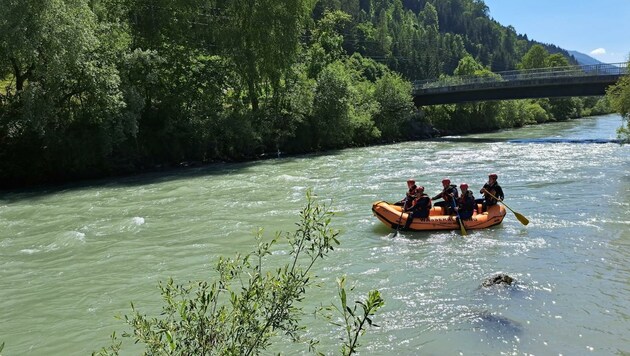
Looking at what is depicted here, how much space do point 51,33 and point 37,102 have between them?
3060 mm

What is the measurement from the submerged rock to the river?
14 centimetres

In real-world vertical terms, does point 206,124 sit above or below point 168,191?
above

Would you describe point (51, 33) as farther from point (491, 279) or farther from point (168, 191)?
point (491, 279)

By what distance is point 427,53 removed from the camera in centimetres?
11444

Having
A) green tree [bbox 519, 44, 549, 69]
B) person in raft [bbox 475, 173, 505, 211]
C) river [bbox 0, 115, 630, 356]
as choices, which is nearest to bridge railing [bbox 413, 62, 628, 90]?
river [bbox 0, 115, 630, 356]

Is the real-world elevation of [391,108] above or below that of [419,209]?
above

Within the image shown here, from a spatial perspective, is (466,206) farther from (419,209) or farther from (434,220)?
(419,209)

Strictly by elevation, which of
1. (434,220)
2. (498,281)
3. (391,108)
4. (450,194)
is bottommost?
(498,281)

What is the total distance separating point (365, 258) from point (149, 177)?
16576 mm

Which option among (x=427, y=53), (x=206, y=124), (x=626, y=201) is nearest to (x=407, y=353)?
(x=626, y=201)

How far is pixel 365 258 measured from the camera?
10859 millimetres

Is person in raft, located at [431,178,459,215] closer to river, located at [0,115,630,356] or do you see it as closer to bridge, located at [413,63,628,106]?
river, located at [0,115,630,356]

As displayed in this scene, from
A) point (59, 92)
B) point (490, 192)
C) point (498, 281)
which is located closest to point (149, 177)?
point (59, 92)

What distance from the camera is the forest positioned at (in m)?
20.9
